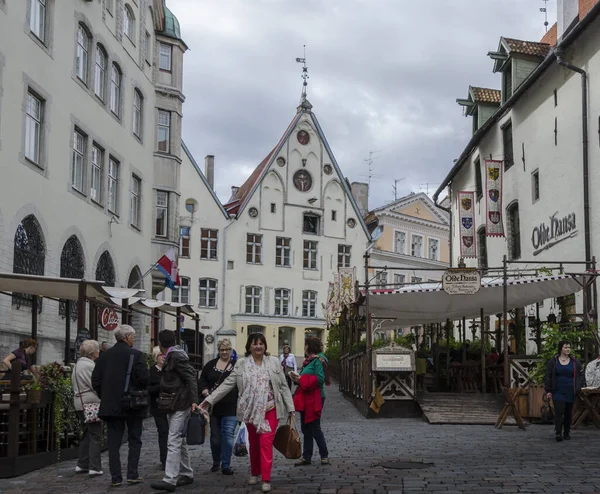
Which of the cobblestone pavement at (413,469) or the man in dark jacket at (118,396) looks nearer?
the cobblestone pavement at (413,469)

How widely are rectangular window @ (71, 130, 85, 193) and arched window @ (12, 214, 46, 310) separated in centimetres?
282

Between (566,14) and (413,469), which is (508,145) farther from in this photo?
(413,469)

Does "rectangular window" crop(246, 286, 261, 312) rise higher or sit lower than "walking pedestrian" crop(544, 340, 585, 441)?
higher

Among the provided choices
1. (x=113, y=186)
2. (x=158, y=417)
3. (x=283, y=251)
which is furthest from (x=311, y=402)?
(x=283, y=251)

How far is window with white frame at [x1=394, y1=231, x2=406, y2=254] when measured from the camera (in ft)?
195

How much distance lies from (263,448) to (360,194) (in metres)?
53.3

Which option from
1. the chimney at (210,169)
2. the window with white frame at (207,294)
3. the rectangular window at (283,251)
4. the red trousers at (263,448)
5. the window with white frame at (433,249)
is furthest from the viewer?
the window with white frame at (433,249)

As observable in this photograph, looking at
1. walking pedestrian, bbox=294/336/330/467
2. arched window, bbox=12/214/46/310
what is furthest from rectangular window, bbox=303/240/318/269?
walking pedestrian, bbox=294/336/330/467

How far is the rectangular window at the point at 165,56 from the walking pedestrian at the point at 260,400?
2390cm

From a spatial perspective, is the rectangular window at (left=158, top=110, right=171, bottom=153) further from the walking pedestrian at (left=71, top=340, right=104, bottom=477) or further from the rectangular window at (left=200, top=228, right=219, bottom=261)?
the walking pedestrian at (left=71, top=340, right=104, bottom=477)

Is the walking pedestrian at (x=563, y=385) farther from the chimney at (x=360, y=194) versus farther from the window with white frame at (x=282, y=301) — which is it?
the chimney at (x=360, y=194)

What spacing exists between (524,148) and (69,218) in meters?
13.3

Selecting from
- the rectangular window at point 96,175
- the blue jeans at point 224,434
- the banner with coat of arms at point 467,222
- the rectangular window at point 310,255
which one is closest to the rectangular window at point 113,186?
the rectangular window at point 96,175

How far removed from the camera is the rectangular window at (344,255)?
183 feet
